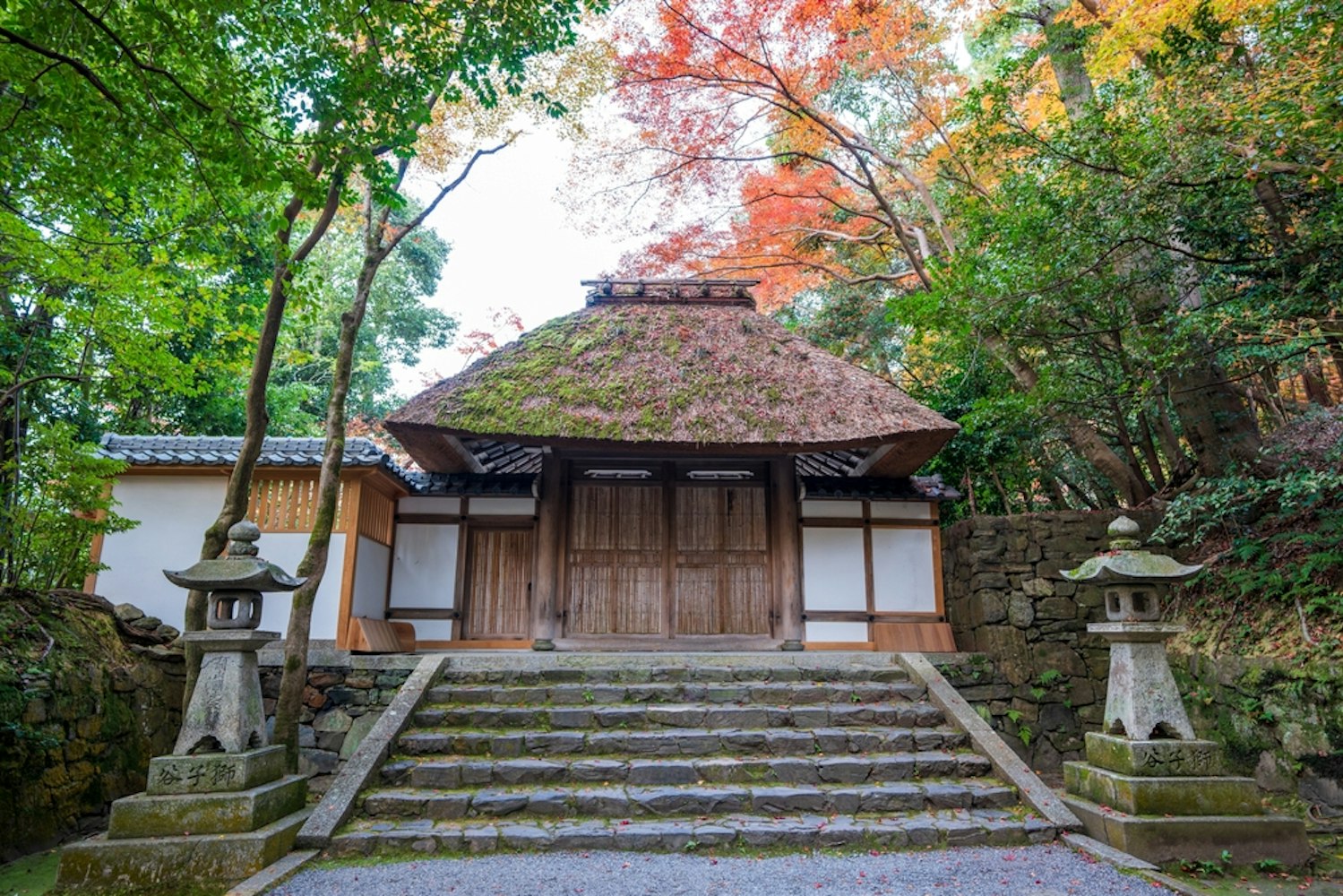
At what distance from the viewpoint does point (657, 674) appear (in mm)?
5887

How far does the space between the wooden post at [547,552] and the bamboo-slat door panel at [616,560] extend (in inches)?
8.0

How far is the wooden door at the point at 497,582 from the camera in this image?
8148 millimetres

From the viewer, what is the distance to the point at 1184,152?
5332 mm

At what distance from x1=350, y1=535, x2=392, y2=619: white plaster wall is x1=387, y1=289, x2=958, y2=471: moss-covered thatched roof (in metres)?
1.14

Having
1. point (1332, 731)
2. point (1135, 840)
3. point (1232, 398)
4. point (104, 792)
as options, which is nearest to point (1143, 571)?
point (1135, 840)

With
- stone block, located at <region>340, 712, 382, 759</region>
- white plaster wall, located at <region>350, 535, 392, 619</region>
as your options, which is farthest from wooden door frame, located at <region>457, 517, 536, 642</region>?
stone block, located at <region>340, 712, 382, 759</region>

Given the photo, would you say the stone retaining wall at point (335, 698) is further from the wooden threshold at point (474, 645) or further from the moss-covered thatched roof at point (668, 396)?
the moss-covered thatched roof at point (668, 396)

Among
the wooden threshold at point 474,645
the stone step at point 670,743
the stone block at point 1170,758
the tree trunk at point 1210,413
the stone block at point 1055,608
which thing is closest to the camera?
the stone block at point 1170,758

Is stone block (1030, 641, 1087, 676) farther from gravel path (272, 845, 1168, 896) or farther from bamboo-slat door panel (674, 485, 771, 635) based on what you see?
gravel path (272, 845, 1168, 896)

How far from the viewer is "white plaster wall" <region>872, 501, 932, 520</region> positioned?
8.21 metres

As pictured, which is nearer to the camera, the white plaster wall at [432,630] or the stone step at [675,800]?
the stone step at [675,800]

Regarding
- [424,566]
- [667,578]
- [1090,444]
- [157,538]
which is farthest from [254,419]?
[1090,444]

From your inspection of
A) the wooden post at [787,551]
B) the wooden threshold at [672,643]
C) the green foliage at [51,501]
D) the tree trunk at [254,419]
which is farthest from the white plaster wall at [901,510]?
the green foliage at [51,501]

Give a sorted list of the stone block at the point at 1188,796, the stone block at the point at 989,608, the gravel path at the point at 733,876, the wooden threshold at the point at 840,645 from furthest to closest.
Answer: the wooden threshold at the point at 840,645
the stone block at the point at 989,608
the stone block at the point at 1188,796
the gravel path at the point at 733,876
